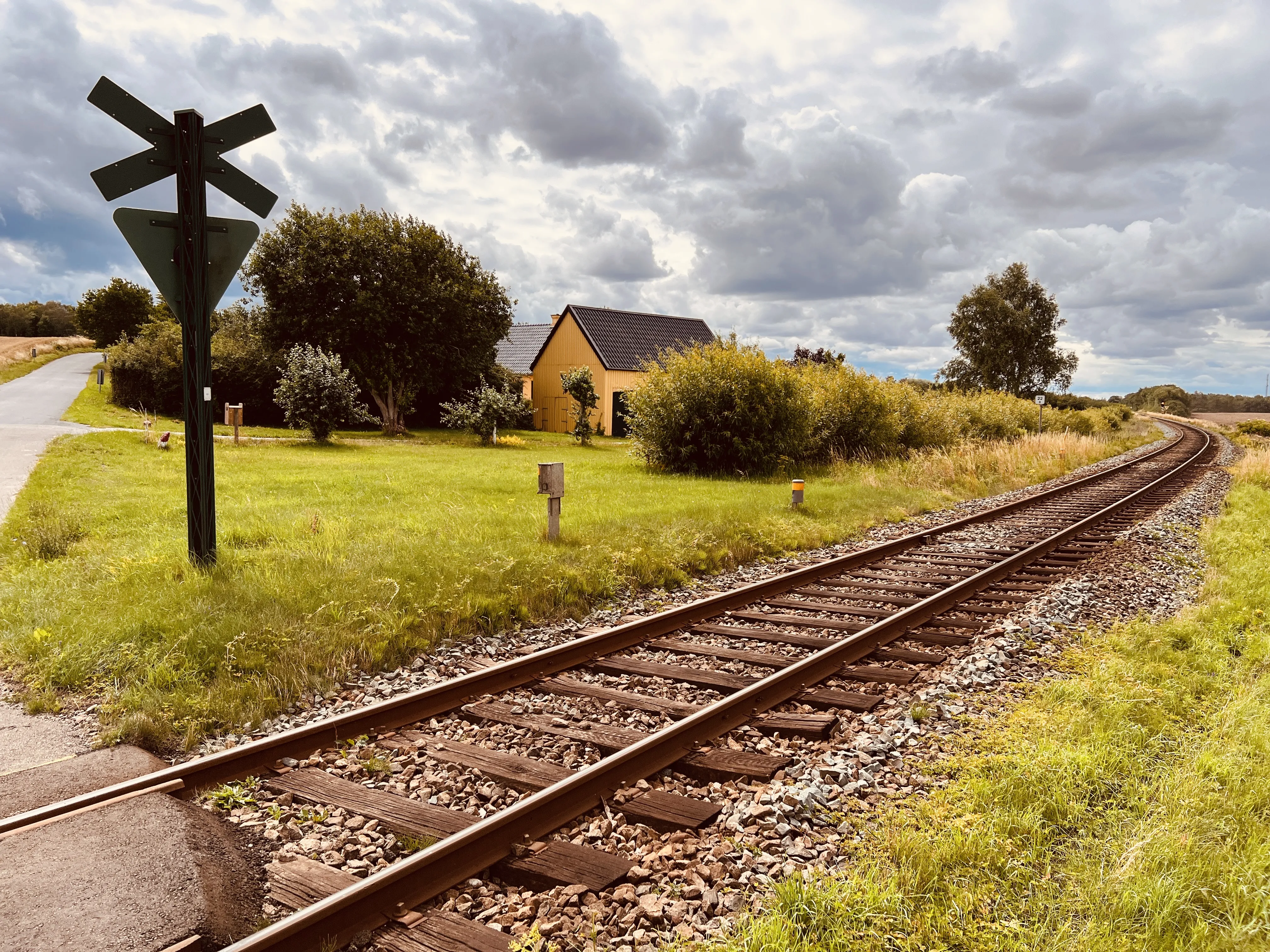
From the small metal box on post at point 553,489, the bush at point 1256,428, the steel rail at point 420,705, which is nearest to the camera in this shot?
the steel rail at point 420,705

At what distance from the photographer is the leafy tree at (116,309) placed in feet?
200

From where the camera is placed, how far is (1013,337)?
198 ft

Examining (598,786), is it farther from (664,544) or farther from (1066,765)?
(664,544)

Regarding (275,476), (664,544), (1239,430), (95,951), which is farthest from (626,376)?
(1239,430)

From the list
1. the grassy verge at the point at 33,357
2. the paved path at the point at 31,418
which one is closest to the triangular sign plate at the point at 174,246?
the paved path at the point at 31,418

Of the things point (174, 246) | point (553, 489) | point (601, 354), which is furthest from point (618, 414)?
point (174, 246)

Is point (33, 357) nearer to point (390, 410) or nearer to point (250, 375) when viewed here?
point (250, 375)

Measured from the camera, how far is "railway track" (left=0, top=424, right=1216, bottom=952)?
317 centimetres

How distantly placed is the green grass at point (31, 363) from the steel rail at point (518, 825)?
51.6m

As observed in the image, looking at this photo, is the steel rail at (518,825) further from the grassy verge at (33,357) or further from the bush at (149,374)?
the grassy verge at (33,357)

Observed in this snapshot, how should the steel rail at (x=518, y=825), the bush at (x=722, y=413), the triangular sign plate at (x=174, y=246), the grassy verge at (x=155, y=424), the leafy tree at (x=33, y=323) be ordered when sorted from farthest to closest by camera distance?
the leafy tree at (x=33, y=323) → the grassy verge at (x=155, y=424) → the bush at (x=722, y=413) → the triangular sign plate at (x=174, y=246) → the steel rail at (x=518, y=825)

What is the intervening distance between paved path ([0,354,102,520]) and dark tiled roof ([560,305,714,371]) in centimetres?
2228

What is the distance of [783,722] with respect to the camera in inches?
194

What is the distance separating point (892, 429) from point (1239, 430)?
48.2 metres
